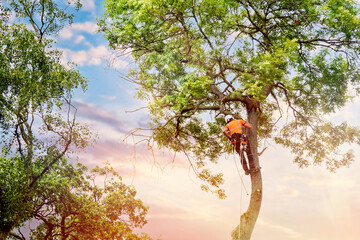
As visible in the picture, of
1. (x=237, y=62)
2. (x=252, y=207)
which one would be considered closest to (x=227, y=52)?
(x=237, y=62)

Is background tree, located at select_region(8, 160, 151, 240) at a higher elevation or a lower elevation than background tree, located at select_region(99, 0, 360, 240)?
lower

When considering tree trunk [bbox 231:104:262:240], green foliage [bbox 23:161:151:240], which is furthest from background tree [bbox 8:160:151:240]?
tree trunk [bbox 231:104:262:240]

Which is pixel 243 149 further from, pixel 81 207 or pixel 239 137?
pixel 81 207

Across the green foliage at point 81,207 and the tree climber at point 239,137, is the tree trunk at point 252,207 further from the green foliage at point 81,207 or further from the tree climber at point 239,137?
the green foliage at point 81,207

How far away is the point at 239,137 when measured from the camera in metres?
11.3

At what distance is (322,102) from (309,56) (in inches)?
86.7

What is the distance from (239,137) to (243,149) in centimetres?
61

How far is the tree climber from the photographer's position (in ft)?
36.6

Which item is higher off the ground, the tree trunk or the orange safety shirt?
the orange safety shirt

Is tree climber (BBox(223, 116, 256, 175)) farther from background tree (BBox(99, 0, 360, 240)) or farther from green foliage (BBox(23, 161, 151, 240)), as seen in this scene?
green foliage (BBox(23, 161, 151, 240))

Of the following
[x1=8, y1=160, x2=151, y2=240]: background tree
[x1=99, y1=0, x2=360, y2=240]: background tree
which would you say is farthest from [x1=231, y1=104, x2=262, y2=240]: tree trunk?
[x1=8, y1=160, x2=151, y2=240]: background tree

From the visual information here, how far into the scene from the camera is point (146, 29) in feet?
39.3

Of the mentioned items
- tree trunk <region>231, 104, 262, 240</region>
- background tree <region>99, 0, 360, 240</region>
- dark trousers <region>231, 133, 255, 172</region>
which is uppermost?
background tree <region>99, 0, 360, 240</region>

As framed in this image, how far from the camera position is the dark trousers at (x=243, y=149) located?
11.3 m
